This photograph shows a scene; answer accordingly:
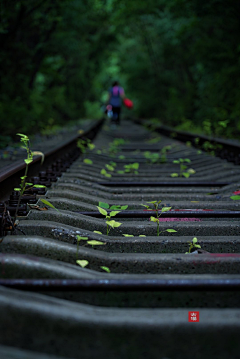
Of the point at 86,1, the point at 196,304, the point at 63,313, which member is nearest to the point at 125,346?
the point at 63,313

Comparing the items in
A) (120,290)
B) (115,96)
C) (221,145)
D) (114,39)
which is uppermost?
(114,39)

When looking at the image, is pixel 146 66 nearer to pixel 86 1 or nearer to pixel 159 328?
pixel 86 1

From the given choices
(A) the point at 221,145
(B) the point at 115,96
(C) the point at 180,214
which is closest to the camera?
→ (C) the point at 180,214

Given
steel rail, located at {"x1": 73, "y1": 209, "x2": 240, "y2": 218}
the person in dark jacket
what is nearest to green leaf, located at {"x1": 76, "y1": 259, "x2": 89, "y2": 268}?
steel rail, located at {"x1": 73, "y1": 209, "x2": 240, "y2": 218}

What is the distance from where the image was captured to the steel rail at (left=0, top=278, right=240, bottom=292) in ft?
4.77

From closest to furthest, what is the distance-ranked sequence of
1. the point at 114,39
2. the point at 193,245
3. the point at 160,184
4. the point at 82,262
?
1. the point at 82,262
2. the point at 193,245
3. the point at 160,184
4. the point at 114,39

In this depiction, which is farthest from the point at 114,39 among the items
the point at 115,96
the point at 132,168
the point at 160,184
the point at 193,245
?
the point at 193,245

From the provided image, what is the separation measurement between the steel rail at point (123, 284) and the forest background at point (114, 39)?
17.4 feet

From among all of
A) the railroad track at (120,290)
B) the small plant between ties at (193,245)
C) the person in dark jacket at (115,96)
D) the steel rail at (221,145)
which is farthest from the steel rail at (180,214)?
the person in dark jacket at (115,96)

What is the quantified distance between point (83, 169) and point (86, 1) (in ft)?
48.0

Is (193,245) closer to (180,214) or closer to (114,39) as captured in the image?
(180,214)

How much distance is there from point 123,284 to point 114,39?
27432 millimetres

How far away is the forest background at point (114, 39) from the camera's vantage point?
1101 cm

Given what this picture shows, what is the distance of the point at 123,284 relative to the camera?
1487mm
